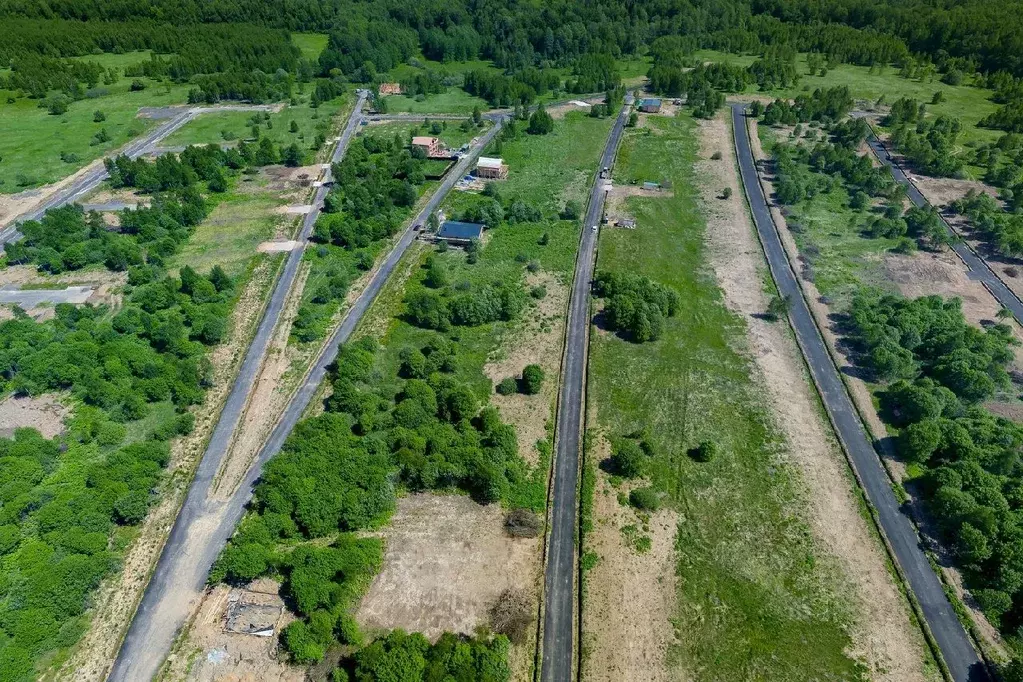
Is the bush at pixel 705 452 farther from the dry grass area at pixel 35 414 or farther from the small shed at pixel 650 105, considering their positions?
the small shed at pixel 650 105

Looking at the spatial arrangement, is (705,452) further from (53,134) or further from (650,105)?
(53,134)

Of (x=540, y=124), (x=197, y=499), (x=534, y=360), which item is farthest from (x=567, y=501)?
(x=540, y=124)

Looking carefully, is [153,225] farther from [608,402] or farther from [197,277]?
[608,402]

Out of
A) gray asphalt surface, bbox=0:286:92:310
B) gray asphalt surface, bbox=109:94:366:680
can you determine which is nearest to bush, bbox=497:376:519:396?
gray asphalt surface, bbox=109:94:366:680

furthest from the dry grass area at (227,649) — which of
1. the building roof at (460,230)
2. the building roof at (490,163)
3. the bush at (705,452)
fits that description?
the building roof at (490,163)

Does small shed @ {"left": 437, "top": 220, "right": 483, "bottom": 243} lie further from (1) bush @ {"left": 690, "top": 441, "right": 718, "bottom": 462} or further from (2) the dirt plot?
(1) bush @ {"left": 690, "top": 441, "right": 718, "bottom": 462}
